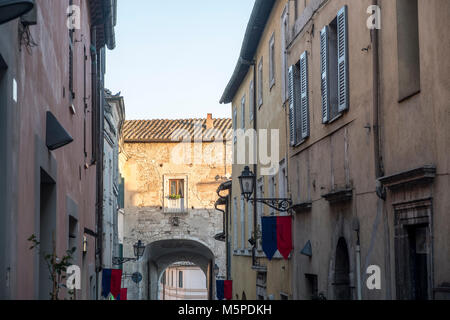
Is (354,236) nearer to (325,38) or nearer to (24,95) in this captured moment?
(325,38)

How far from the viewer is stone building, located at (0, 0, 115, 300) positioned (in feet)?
21.0

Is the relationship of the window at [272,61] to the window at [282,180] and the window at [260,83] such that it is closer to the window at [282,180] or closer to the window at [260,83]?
the window at [260,83]

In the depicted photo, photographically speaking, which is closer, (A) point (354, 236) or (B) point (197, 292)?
(A) point (354, 236)

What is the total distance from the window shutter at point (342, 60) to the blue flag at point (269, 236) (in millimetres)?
4241

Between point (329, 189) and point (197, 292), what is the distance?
55.0 m

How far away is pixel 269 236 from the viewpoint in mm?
16078

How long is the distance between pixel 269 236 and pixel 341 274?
3.60 meters

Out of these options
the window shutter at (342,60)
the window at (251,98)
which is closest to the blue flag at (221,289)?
the window at (251,98)

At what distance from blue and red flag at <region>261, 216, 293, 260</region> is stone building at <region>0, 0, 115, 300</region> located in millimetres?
3577

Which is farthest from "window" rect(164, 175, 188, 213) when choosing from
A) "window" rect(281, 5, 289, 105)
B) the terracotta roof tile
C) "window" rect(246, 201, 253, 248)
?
"window" rect(281, 5, 289, 105)

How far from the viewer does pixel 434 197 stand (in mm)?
8180

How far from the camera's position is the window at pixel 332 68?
12102mm

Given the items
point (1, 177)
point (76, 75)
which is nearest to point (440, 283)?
point (1, 177)

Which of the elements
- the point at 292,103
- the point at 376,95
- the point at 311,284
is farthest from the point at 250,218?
the point at 376,95
